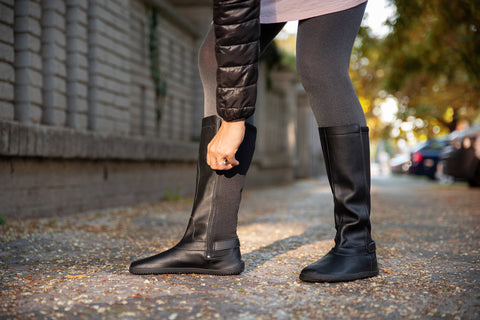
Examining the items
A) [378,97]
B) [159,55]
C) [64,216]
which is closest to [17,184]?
[64,216]

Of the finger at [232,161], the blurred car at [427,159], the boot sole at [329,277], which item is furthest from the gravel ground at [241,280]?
the blurred car at [427,159]

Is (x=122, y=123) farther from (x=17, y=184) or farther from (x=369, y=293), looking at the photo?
(x=369, y=293)

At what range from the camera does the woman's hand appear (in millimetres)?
1761

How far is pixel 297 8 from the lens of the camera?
6.19 feet

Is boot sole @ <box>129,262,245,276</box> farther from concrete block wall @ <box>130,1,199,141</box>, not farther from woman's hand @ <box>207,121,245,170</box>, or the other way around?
concrete block wall @ <box>130,1,199,141</box>

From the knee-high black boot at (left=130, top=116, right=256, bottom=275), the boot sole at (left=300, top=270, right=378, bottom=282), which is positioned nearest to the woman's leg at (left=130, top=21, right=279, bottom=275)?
the knee-high black boot at (left=130, top=116, right=256, bottom=275)

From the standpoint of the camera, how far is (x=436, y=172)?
642 inches

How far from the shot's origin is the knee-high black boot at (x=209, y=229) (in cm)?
190

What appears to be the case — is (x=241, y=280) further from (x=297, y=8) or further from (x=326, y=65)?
(x=297, y=8)

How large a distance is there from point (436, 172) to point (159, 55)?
1190 cm

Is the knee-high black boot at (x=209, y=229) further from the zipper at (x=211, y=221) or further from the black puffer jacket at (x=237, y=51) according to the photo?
the black puffer jacket at (x=237, y=51)

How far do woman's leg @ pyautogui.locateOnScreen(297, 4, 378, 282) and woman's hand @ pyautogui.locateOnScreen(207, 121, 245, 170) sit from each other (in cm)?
38

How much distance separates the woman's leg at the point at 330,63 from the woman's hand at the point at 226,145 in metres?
0.37

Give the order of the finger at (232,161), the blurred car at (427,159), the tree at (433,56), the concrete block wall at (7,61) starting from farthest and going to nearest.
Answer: the blurred car at (427,159), the tree at (433,56), the concrete block wall at (7,61), the finger at (232,161)
